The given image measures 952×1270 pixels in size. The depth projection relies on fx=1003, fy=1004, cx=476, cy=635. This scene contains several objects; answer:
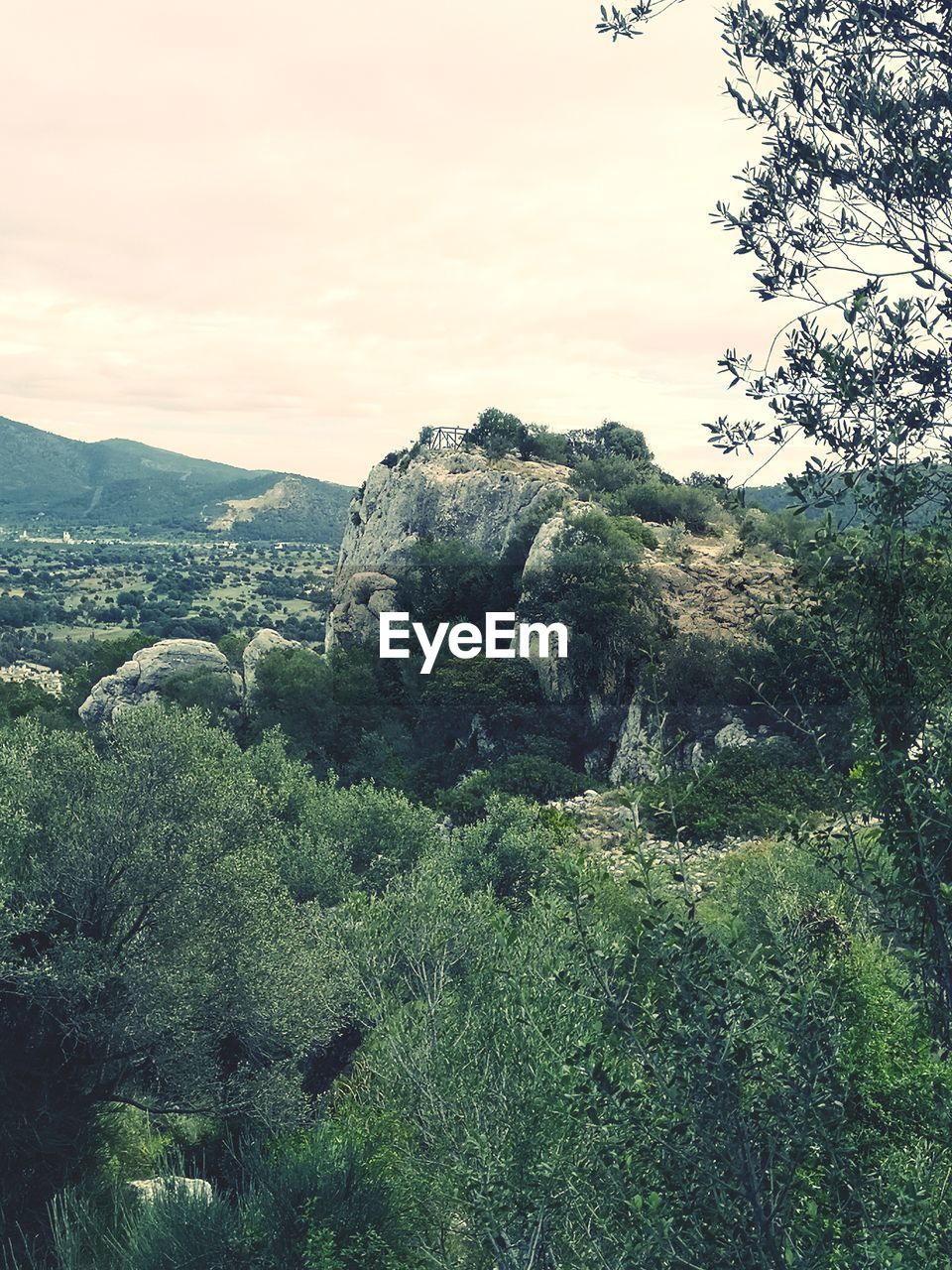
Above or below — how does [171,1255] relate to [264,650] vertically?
below

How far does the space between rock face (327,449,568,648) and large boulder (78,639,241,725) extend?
824cm

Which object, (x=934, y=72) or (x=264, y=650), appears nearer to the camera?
(x=934, y=72)

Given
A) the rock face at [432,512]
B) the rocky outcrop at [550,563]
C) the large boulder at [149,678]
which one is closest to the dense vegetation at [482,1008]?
the rocky outcrop at [550,563]

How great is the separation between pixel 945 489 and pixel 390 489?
64.3 metres

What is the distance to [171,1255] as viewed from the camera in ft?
44.8

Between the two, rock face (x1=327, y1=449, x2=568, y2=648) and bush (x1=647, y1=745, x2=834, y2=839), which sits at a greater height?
rock face (x1=327, y1=449, x2=568, y2=648)

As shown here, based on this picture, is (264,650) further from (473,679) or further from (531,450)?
(531,450)

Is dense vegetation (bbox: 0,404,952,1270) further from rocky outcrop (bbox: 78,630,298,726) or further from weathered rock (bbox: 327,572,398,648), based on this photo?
weathered rock (bbox: 327,572,398,648)

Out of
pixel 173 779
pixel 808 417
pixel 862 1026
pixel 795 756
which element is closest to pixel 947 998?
pixel 808 417

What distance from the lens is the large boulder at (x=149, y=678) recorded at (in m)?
56.8

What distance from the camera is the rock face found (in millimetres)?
61469

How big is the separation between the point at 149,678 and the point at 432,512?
2056 cm

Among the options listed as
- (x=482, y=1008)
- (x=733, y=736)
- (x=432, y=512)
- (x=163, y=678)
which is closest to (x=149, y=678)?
(x=163, y=678)

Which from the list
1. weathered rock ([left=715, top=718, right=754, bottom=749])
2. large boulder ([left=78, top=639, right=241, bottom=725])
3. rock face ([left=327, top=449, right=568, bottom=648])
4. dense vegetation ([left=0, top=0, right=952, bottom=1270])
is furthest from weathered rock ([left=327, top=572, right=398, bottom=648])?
weathered rock ([left=715, top=718, right=754, bottom=749])
